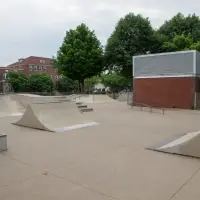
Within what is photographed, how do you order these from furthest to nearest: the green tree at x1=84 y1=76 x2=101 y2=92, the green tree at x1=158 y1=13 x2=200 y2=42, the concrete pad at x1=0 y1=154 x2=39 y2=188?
1. the green tree at x1=84 y1=76 x2=101 y2=92
2. the green tree at x1=158 y1=13 x2=200 y2=42
3. the concrete pad at x1=0 y1=154 x2=39 y2=188

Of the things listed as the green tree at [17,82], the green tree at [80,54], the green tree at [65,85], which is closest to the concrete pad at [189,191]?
the green tree at [80,54]

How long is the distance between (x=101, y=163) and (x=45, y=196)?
70.6 inches

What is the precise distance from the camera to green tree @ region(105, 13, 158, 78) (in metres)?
30.0

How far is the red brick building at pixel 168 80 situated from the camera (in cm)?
1877

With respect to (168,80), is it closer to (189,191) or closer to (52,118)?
(52,118)

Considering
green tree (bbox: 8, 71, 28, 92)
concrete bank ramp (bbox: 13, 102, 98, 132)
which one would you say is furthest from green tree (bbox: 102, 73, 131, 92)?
concrete bank ramp (bbox: 13, 102, 98, 132)

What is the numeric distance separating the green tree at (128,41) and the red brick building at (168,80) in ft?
28.8

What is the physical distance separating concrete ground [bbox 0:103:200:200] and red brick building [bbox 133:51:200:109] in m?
12.6

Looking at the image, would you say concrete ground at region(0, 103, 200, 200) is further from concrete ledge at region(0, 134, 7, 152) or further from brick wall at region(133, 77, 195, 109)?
brick wall at region(133, 77, 195, 109)

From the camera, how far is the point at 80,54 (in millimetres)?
29938

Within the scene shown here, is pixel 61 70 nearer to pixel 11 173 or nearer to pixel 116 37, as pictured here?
pixel 116 37

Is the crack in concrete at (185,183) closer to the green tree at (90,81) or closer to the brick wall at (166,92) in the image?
the brick wall at (166,92)

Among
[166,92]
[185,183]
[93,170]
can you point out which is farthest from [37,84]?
[185,183]

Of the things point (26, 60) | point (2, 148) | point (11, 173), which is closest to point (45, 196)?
point (11, 173)
